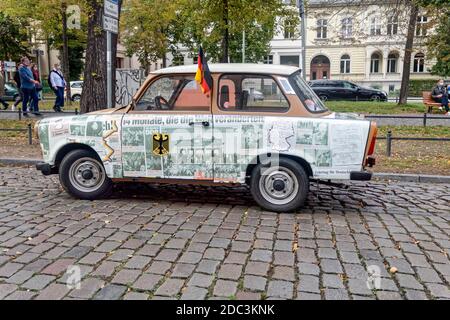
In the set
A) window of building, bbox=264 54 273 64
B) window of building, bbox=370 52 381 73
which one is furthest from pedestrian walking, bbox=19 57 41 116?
window of building, bbox=370 52 381 73

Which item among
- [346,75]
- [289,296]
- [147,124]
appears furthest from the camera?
[346,75]

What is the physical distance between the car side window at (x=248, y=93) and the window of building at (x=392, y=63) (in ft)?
170

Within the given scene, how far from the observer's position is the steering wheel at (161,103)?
5.82 meters

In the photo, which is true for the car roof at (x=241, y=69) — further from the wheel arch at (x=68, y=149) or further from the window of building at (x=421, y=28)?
the window of building at (x=421, y=28)

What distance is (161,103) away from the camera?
19.2 ft

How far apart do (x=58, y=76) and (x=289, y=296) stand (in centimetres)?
1497

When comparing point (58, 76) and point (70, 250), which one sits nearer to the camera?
point (70, 250)

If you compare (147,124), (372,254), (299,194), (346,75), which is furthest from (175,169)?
(346,75)

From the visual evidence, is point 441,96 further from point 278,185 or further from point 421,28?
point 278,185

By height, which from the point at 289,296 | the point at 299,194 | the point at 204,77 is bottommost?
the point at 289,296

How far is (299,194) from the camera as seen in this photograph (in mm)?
5531

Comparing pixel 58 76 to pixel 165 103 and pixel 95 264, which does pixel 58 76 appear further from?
pixel 95 264

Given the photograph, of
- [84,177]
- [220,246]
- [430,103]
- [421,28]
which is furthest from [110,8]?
[421,28]

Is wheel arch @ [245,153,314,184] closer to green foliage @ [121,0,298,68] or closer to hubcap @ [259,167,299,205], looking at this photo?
hubcap @ [259,167,299,205]
